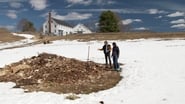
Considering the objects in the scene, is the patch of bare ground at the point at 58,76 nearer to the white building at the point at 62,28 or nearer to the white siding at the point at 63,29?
the white building at the point at 62,28

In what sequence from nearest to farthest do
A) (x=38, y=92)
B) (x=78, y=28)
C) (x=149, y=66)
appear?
(x=38, y=92) → (x=149, y=66) → (x=78, y=28)

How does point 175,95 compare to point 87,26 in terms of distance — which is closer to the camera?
point 175,95

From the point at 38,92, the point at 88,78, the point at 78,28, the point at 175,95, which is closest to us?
the point at 175,95

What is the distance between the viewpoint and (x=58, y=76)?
22.4 m

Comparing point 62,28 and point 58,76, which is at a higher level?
point 62,28

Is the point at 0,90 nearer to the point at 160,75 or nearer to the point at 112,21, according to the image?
the point at 160,75

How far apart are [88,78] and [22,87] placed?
153 inches

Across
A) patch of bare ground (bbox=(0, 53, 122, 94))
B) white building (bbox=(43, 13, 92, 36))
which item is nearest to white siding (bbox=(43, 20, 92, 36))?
white building (bbox=(43, 13, 92, 36))

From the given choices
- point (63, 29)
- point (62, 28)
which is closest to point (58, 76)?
point (62, 28)

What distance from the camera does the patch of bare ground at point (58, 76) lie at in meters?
20.8

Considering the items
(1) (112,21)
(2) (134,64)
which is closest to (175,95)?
(2) (134,64)

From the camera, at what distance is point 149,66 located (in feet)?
93.9

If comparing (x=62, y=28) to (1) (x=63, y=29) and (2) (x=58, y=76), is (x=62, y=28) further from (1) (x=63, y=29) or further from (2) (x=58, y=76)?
(2) (x=58, y=76)

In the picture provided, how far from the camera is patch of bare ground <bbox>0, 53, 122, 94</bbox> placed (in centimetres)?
2075
